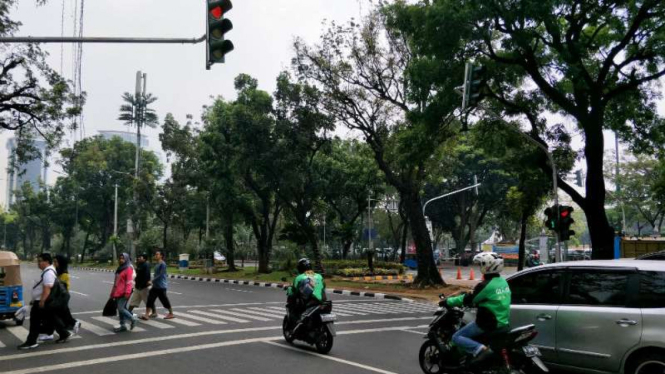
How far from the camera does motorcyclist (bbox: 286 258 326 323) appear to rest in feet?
29.4

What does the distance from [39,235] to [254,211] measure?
79.2 meters

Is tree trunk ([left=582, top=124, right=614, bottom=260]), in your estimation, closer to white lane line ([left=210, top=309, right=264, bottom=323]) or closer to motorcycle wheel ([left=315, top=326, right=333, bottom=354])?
white lane line ([left=210, top=309, right=264, bottom=323])

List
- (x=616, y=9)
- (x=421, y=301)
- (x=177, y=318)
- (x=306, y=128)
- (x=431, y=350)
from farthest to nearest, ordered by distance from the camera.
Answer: (x=306, y=128) → (x=421, y=301) → (x=616, y=9) → (x=177, y=318) → (x=431, y=350)

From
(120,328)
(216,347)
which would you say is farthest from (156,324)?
(216,347)

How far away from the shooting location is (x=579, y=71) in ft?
47.9

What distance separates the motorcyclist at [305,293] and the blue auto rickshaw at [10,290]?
5.85m

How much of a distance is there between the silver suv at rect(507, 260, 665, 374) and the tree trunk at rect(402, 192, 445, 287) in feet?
53.3

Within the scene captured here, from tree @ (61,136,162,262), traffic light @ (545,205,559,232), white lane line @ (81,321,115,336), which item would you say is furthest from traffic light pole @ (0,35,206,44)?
tree @ (61,136,162,262)

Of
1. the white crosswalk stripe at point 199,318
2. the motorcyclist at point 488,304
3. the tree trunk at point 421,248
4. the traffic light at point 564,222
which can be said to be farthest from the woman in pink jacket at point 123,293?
the tree trunk at point 421,248

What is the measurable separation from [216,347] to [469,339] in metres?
4.58

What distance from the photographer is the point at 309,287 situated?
29.5 feet

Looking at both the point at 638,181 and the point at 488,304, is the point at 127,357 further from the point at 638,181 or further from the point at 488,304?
the point at 638,181

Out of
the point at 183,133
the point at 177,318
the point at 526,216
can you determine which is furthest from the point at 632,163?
the point at 177,318

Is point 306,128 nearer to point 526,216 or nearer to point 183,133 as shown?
point 526,216
